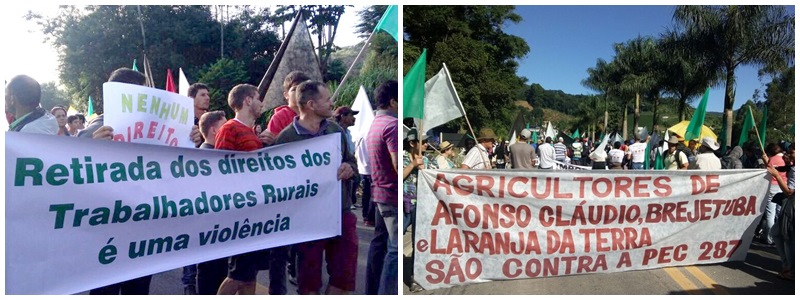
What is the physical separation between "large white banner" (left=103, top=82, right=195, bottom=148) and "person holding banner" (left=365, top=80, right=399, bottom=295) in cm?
139

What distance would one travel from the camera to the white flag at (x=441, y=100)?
18.2 ft

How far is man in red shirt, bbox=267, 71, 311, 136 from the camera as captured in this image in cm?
499

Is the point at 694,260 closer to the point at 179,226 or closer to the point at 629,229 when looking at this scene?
the point at 629,229

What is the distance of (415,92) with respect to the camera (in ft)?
16.9

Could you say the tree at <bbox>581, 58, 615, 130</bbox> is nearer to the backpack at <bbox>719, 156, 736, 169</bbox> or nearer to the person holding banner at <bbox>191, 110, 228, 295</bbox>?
the backpack at <bbox>719, 156, 736, 169</bbox>

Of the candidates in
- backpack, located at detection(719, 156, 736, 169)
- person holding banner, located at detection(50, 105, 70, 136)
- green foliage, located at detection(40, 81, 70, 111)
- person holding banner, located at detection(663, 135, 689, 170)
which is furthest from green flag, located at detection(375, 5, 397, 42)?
person holding banner, located at detection(663, 135, 689, 170)

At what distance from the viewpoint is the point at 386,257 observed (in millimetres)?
4934

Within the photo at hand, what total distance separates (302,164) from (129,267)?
1.31 metres

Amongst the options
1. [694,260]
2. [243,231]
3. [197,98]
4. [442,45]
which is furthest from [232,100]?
[442,45]

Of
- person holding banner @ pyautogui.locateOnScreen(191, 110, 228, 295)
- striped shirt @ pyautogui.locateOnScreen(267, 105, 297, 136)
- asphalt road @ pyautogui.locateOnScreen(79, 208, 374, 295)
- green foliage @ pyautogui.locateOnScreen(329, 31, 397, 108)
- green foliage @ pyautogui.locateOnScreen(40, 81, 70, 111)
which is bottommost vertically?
asphalt road @ pyautogui.locateOnScreen(79, 208, 374, 295)

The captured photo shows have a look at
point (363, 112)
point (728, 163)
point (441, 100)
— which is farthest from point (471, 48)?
point (441, 100)

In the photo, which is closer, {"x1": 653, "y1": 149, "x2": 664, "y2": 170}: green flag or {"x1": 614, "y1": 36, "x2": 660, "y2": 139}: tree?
{"x1": 653, "y1": 149, "x2": 664, "y2": 170}: green flag

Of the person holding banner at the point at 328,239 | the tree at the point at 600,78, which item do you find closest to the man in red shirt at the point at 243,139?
the person holding banner at the point at 328,239

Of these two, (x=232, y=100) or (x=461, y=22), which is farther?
(x=461, y=22)
